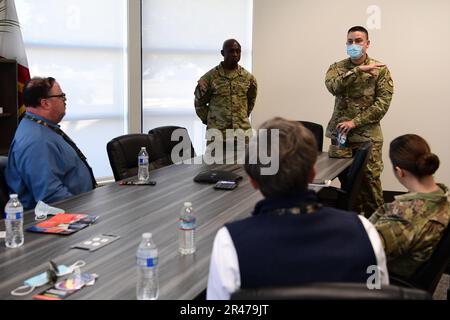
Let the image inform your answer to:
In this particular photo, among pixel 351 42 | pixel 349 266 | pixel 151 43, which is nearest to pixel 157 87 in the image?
pixel 151 43

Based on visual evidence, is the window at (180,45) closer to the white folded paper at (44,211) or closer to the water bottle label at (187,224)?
the white folded paper at (44,211)

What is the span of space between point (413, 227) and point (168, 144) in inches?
99.0

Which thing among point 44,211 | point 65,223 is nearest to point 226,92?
point 44,211

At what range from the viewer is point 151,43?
6273 millimetres

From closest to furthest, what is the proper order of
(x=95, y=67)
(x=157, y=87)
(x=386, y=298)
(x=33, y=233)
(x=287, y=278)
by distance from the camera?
(x=386, y=298), (x=287, y=278), (x=33, y=233), (x=95, y=67), (x=157, y=87)

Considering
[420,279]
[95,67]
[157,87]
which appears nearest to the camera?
[420,279]

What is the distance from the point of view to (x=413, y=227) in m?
2.05

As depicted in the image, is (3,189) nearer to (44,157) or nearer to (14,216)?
(44,157)

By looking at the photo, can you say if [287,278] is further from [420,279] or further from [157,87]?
[157,87]

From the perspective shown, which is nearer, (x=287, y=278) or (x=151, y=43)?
(x=287, y=278)

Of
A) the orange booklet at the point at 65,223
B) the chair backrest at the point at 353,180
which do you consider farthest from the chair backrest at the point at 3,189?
the chair backrest at the point at 353,180

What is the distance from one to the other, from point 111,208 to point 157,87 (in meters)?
3.90

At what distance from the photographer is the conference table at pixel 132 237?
1694 mm

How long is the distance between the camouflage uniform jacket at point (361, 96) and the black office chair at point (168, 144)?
134 centimetres
